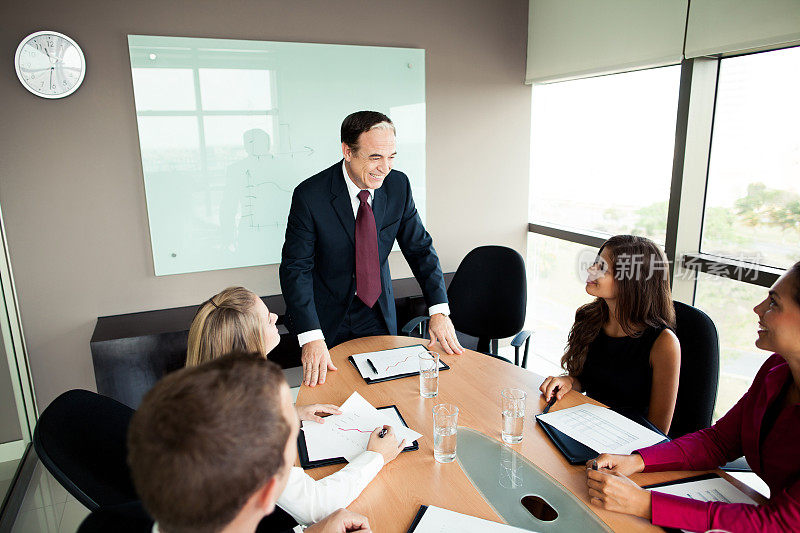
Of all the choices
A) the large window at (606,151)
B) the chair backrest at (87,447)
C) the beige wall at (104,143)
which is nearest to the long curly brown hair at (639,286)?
the large window at (606,151)

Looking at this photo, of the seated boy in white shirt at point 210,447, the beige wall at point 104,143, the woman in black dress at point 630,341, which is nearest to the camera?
the seated boy in white shirt at point 210,447

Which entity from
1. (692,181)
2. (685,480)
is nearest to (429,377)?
(685,480)

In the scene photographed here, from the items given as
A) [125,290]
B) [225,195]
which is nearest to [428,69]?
[225,195]

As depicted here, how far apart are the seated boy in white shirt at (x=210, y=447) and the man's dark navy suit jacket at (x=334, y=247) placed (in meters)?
1.35

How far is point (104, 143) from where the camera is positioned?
305 cm

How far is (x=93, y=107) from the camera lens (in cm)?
299

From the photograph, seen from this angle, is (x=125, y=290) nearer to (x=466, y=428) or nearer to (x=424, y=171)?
(x=424, y=171)

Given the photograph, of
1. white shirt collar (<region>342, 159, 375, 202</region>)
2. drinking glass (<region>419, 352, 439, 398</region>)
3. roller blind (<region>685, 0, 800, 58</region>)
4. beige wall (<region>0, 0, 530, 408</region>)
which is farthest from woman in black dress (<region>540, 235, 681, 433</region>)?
beige wall (<region>0, 0, 530, 408</region>)

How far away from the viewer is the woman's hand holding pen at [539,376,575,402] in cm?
179

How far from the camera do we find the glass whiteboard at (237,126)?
312 centimetres

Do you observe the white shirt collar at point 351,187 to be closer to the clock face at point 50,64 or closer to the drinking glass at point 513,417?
the drinking glass at point 513,417

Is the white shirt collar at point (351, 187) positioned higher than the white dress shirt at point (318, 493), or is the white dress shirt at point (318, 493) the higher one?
the white shirt collar at point (351, 187)

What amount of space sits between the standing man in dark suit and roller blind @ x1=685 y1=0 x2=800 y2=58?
1.75 metres

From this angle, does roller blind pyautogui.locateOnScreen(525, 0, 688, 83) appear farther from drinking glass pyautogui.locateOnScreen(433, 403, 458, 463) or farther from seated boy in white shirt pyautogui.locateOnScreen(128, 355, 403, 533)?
seated boy in white shirt pyautogui.locateOnScreen(128, 355, 403, 533)
